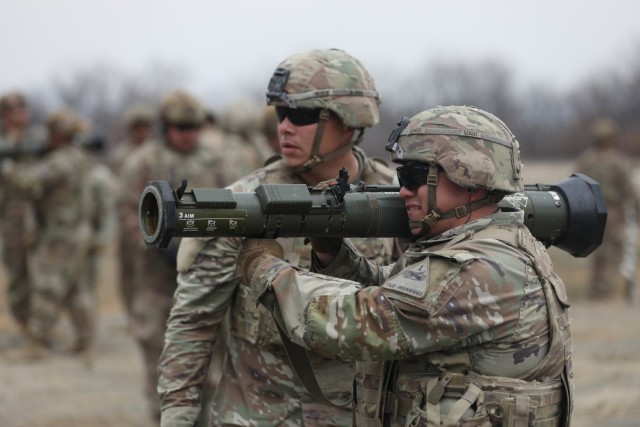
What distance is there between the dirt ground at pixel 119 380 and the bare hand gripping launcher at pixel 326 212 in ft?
16.8

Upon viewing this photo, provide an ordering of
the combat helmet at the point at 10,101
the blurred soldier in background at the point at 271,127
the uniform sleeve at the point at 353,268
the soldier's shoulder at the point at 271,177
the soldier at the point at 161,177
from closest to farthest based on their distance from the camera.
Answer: the uniform sleeve at the point at 353,268 → the soldier's shoulder at the point at 271,177 → the soldier at the point at 161,177 → the blurred soldier in background at the point at 271,127 → the combat helmet at the point at 10,101

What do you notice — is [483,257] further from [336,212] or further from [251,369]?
[251,369]

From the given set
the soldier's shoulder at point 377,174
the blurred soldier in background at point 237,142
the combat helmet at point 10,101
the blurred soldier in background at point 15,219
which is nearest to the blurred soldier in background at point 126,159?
the blurred soldier in background at point 15,219

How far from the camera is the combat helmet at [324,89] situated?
443cm

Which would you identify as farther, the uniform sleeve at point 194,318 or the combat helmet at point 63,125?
the combat helmet at point 63,125

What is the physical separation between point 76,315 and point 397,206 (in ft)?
27.7

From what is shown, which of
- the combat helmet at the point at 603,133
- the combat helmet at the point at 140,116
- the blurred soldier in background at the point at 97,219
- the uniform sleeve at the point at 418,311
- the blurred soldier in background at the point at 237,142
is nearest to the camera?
the uniform sleeve at the point at 418,311

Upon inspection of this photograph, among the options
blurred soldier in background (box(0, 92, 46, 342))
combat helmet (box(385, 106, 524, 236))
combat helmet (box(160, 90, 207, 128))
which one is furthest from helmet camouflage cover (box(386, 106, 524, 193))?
blurred soldier in background (box(0, 92, 46, 342))

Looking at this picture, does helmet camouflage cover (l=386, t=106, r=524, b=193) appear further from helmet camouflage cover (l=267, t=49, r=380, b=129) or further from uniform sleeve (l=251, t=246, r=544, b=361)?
helmet camouflage cover (l=267, t=49, r=380, b=129)

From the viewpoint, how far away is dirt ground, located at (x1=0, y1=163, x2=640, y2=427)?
9.14m

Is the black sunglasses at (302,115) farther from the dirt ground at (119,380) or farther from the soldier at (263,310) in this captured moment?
the dirt ground at (119,380)

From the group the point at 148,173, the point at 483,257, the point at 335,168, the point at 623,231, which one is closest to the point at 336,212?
the point at 483,257

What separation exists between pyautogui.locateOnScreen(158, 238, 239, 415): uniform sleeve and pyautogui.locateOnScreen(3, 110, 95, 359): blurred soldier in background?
23.9 ft

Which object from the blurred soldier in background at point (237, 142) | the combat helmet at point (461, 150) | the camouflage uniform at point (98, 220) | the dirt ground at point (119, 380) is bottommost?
the dirt ground at point (119, 380)
